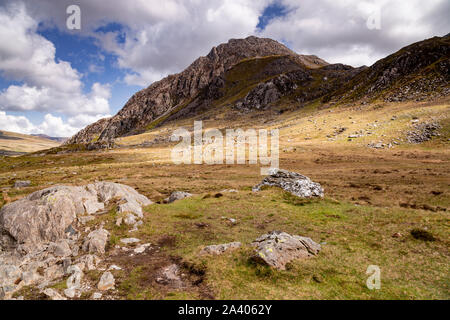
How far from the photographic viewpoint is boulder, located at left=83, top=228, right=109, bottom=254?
52.5 feet

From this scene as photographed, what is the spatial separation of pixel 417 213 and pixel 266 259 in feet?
58.0

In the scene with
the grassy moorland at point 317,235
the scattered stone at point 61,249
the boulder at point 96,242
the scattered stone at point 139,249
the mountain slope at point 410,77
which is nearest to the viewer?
the grassy moorland at point 317,235

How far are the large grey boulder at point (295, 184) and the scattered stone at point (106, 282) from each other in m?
24.3

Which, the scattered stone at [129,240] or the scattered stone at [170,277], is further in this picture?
the scattered stone at [129,240]

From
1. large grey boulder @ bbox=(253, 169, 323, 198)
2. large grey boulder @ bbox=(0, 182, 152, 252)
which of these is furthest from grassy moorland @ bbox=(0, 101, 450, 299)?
large grey boulder @ bbox=(0, 182, 152, 252)

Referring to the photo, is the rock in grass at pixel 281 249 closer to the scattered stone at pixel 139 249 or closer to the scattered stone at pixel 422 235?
the scattered stone at pixel 422 235

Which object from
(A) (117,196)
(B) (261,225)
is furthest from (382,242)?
(A) (117,196)

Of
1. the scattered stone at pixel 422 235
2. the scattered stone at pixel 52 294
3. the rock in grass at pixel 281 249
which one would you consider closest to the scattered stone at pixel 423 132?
the scattered stone at pixel 422 235

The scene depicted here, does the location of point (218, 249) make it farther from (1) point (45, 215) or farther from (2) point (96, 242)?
(1) point (45, 215)

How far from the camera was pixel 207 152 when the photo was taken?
94.3m

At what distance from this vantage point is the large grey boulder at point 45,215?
1705 centimetres

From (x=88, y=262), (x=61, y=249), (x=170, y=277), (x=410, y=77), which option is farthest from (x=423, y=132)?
(x=61, y=249)

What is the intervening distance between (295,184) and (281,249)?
1953 centimetres
